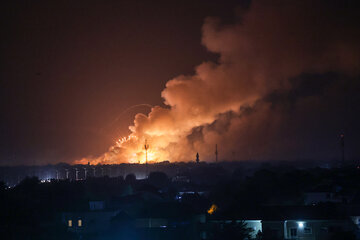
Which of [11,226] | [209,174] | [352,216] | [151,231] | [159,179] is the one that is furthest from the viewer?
[209,174]

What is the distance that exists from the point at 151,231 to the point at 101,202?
9.12m

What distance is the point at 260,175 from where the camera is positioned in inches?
1734

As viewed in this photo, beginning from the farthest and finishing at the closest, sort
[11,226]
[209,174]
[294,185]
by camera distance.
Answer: [209,174]
[294,185]
[11,226]

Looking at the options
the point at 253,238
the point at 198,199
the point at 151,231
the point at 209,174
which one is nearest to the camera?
the point at 151,231

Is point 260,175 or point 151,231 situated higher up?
point 260,175

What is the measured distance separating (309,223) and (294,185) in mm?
15836

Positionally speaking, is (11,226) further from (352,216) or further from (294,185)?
(294,185)

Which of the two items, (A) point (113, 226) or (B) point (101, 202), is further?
(B) point (101, 202)

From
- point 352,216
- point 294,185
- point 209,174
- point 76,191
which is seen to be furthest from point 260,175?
point 209,174

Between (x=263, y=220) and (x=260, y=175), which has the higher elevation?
(x=260, y=175)

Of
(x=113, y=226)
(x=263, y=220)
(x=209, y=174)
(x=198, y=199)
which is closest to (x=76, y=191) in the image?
(x=198, y=199)

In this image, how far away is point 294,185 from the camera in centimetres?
3869

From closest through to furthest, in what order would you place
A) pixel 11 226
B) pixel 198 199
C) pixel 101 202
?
pixel 11 226
pixel 101 202
pixel 198 199

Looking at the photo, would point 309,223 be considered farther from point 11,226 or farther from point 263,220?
point 11,226
